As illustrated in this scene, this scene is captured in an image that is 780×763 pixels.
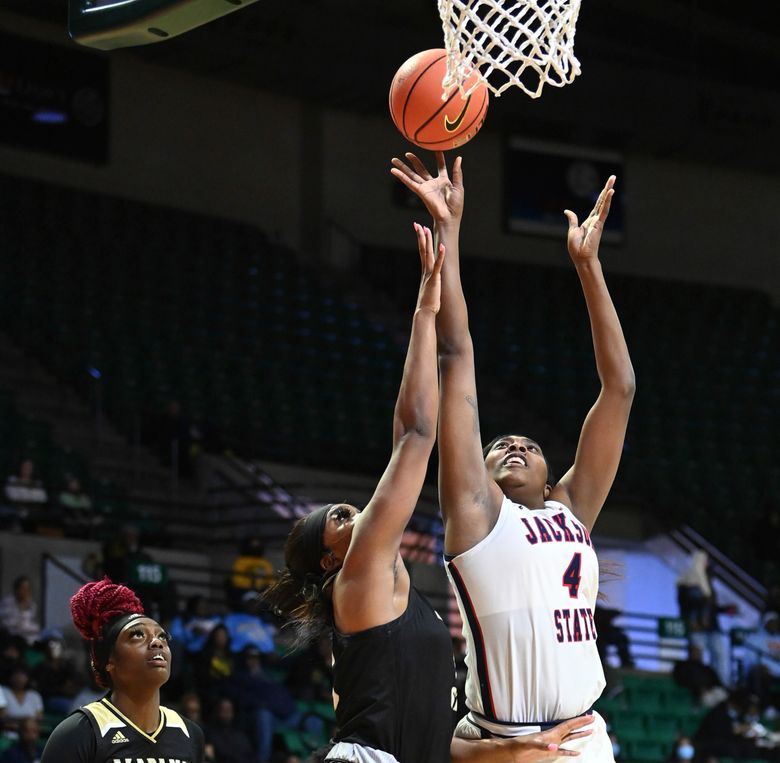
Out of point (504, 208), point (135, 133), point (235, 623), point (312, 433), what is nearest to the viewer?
point (235, 623)

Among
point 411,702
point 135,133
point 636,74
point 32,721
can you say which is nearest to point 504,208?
point 636,74

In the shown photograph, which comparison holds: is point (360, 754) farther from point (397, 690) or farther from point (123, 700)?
point (123, 700)

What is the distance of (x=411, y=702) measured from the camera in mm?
3881

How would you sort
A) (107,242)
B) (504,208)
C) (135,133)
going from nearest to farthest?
(107,242), (135,133), (504,208)

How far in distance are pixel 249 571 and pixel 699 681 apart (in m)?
4.33

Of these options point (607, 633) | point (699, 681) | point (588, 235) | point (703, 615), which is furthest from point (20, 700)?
point (703, 615)

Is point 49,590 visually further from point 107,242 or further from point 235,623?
point 107,242

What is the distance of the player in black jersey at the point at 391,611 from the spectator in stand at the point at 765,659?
11.0 m

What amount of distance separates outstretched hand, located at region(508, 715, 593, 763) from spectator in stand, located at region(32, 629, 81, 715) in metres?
6.67

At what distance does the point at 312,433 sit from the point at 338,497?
73cm

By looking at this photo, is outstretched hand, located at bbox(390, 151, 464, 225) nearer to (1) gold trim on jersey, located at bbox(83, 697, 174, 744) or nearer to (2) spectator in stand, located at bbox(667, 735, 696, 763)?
(1) gold trim on jersey, located at bbox(83, 697, 174, 744)

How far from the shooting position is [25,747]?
9.16m

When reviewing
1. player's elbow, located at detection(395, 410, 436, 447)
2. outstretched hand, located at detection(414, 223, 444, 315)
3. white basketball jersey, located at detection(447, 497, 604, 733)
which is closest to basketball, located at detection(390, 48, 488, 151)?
outstretched hand, located at detection(414, 223, 444, 315)

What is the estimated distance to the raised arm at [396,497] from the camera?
149 inches
